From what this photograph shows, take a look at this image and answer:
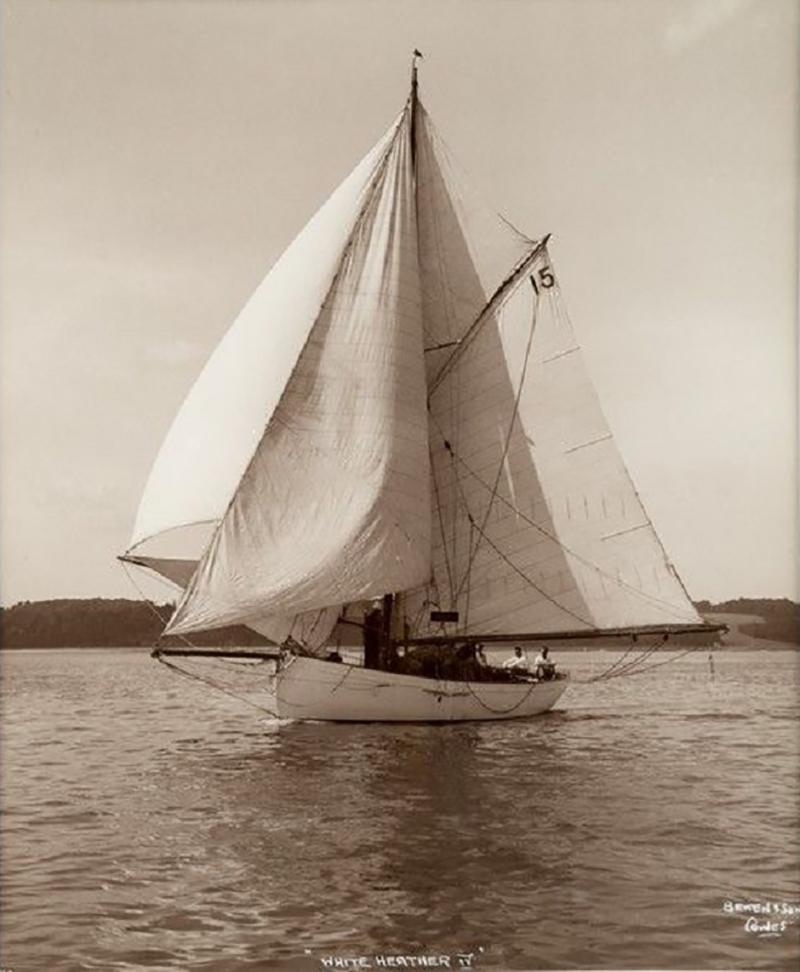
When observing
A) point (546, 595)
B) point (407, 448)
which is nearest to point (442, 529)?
point (546, 595)

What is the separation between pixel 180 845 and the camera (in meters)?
15.8

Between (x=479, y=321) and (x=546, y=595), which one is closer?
(x=546, y=595)

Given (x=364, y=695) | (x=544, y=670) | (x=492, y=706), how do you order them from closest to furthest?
(x=364, y=695), (x=492, y=706), (x=544, y=670)

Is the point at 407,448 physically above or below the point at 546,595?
above

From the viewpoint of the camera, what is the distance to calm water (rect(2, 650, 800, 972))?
11.2m

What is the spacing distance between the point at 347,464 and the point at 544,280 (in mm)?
9297

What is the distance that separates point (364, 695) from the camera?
29922 mm

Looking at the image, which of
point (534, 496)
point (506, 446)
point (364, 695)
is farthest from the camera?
point (506, 446)

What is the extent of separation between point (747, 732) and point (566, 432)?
1053 cm

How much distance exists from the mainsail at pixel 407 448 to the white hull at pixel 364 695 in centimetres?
100

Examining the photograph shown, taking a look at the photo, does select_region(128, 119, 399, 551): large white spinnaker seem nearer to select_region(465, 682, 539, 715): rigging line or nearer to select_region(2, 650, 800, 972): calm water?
select_region(2, 650, 800, 972): calm water

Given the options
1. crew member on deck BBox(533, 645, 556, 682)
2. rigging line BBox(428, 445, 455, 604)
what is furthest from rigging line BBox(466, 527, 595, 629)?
crew member on deck BBox(533, 645, 556, 682)

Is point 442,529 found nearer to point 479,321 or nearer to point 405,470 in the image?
point 405,470
